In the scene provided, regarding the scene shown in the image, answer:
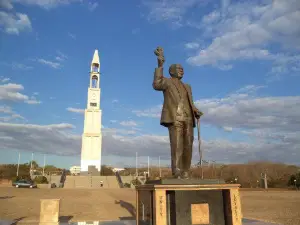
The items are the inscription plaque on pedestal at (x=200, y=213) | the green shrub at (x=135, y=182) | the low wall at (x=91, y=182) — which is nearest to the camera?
the inscription plaque on pedestal at (x=200, y=213)

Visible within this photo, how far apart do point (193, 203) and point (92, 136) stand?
42.8 metres

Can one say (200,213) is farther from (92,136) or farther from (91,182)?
(92,136)

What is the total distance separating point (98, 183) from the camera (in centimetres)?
3816

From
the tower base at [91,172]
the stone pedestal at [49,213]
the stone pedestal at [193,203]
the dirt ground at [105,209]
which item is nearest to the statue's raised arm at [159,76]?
the stone pedestal at [193,203]

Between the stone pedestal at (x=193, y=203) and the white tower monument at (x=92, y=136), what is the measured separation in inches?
1598

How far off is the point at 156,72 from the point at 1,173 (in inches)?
2053

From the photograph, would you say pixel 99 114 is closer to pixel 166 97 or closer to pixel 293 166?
pixel 293 166

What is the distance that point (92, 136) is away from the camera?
4691cm

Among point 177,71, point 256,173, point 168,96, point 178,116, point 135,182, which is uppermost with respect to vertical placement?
point 177,71

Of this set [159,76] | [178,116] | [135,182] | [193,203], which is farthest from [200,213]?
[135,182]

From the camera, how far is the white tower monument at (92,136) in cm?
4600

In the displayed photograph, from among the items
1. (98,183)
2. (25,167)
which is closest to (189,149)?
(98,183)

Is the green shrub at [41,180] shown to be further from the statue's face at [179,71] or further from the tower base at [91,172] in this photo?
the statue's face at [179,71]

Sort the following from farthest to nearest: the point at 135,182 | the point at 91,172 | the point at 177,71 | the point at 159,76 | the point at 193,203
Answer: the point at 91,172 < the point at 135,182 < the point at 177,71 < the point at 159,76 < the point at 193,203
